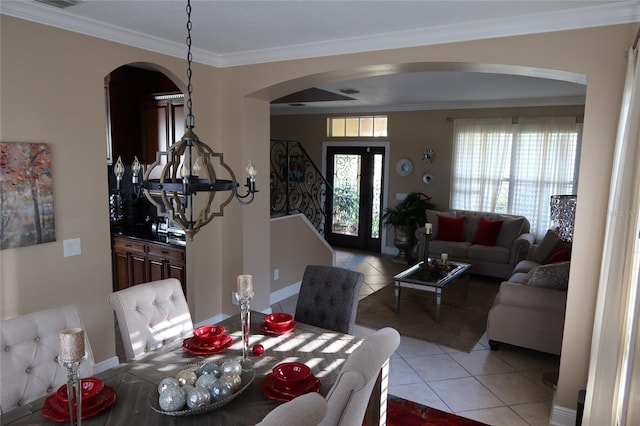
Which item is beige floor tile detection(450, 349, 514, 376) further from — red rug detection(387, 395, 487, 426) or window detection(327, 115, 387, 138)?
window detection(327, 115, 387, 138)

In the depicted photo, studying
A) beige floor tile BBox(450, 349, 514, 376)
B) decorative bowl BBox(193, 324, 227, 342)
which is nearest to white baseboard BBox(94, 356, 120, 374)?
decorative bowl BBox(193, 324, 227, 342)

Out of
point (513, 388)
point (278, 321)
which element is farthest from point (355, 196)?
point (278, 321)

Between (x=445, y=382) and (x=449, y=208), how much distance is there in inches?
179

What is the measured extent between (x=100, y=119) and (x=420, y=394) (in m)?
3.26

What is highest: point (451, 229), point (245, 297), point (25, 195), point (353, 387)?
point (25, 195)

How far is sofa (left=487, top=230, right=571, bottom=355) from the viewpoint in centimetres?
399

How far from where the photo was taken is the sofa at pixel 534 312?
399cm

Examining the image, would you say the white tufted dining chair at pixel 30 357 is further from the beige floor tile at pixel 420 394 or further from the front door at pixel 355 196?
the front door at pixel 355 196

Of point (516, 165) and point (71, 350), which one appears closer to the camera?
point (71, 350)

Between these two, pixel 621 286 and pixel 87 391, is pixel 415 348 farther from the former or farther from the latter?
pixel 87 391

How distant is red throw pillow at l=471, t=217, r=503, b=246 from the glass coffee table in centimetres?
138

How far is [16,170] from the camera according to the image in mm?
2912

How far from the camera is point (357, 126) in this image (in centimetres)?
870

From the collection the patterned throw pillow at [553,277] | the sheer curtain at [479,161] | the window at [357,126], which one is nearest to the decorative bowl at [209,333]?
the patterned throw pillow at [553,277]
